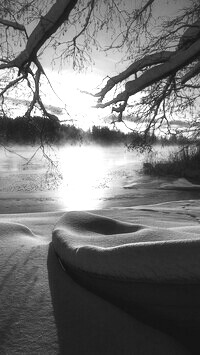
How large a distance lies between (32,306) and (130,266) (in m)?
0.38

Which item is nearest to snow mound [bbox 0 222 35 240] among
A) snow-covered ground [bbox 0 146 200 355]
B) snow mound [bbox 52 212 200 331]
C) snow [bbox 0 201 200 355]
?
snow-covered ground [bbox 0 146 200 355]

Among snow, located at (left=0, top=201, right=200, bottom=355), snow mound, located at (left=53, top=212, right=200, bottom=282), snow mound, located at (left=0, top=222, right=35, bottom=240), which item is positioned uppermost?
snow mound, located at (left=53, top=212, right=200, bottom=282)

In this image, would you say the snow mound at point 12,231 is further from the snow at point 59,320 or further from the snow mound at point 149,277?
the snow mound at point 149,277

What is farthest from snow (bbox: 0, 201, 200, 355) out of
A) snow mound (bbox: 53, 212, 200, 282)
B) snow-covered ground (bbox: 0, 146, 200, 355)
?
snow mound (bbox: 53, 212, 200, 282)

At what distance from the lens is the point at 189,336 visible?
0.94 metres

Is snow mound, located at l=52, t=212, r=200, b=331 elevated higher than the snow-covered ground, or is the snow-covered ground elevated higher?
snow mound, located at l=52, t=212, r=200, b=331

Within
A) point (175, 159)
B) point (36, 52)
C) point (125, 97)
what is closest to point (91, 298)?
point (36, 52)

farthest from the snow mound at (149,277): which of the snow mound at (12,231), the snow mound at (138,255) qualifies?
the snow mound at (12,231)

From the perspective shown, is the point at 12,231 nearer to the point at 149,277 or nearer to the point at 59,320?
the point at 59,320

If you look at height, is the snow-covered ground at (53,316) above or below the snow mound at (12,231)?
below

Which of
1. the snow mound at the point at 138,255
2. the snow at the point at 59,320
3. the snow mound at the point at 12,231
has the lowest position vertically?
the snow at the point at 59,320

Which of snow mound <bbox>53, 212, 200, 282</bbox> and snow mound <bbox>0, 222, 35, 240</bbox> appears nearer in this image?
snow mound <bbox>53, 212, 200, 282</bbox>

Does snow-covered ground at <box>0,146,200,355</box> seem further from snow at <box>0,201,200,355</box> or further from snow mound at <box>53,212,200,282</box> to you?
snow mound at <box>53,212,200,282</box>

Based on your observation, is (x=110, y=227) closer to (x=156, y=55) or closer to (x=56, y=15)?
(x=56, y=15)
